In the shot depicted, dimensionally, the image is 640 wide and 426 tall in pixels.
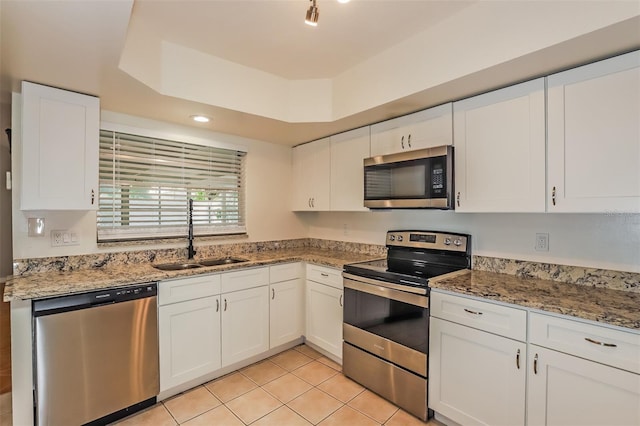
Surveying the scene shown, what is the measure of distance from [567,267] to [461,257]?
25.3 inches

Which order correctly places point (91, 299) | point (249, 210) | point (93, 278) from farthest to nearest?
1. point (249, 210)
2. point (93, 278)
3. point (91, 299)

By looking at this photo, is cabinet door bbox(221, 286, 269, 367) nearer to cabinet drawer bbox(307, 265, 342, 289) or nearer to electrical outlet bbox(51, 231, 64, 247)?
cabinet drawer bbox(307, 265, 342, 289)

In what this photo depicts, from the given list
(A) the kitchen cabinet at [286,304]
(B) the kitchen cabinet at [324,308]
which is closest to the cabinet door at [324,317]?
(B) the kitchen cabinet at [324,308]

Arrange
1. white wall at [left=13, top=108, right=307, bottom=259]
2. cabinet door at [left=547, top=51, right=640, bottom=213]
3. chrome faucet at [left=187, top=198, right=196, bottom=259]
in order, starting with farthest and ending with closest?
1. chrome faucet at [left=187, top=198, right=196, bottom=259]
2. white wall at [left=13, top=108, right=307, bottom=259]
3. cabinet door at [left=547, top=51, right=640, bottom=213]

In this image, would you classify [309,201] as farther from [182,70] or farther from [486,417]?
[486,417]

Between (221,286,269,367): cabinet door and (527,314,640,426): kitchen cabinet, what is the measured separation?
2.01 m

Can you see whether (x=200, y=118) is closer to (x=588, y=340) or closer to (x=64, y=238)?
(x=64, y=238)

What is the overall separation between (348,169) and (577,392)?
87.2 inches

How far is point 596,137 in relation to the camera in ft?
Answer: 5.31

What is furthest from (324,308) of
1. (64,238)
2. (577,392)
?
(64,238)

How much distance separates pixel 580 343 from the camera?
144cm

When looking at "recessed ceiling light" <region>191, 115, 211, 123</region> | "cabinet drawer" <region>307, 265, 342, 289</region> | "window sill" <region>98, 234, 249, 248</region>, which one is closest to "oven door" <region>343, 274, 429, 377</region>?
"cabinet drawer" <region>307, 265, 342, 289</region>

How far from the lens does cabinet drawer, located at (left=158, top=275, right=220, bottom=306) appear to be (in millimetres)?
2207

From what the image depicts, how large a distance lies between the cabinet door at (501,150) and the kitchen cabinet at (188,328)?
203cm
